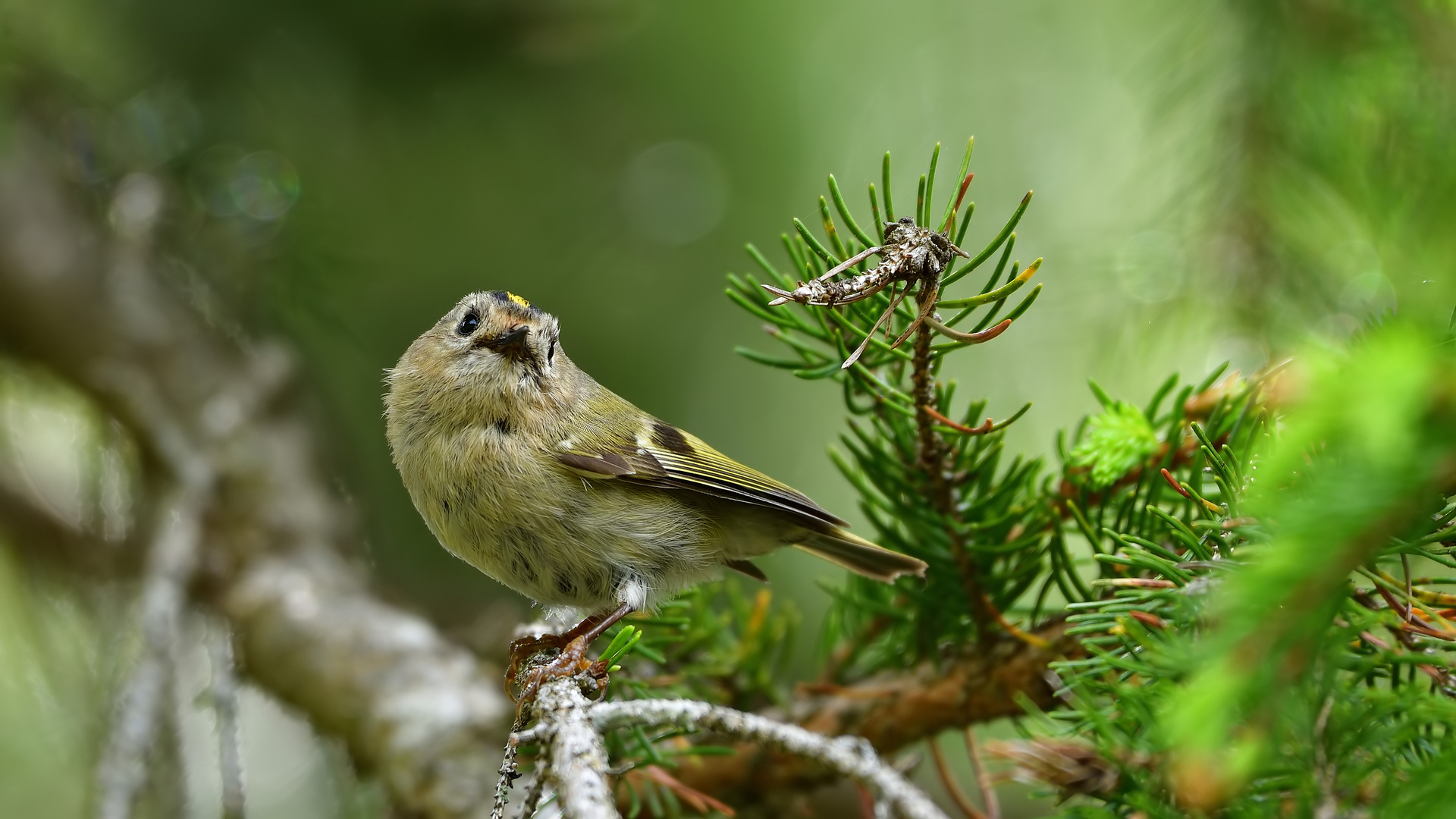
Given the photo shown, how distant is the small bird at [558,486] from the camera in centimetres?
205

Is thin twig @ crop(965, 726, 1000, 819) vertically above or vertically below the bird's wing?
below

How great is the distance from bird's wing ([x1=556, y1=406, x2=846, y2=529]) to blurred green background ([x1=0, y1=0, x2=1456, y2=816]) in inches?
37.9

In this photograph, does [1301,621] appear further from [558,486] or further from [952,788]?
[558,486]

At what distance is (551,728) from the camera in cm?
125

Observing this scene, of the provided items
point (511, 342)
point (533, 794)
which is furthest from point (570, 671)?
point (511, 342)

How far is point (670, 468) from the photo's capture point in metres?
2.26

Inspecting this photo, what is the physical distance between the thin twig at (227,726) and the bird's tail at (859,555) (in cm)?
124

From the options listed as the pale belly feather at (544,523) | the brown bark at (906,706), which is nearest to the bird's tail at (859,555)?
the brown bark at (906,706)

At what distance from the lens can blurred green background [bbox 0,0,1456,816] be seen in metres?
2.72

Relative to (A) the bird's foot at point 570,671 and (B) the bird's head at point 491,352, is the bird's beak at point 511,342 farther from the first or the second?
(A) the bird's foot at point 570,671

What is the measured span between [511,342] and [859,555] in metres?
0.91

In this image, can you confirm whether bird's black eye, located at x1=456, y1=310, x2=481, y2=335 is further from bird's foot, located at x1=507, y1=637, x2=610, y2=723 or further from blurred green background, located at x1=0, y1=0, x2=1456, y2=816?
bird's foot, located at x1=507, y1=637, x2=610, y2=723

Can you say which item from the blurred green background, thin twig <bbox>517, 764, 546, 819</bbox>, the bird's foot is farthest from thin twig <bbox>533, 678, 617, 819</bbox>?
the blurred green background

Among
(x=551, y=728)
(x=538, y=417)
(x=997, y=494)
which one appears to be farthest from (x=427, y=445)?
(x=997, y=494)
